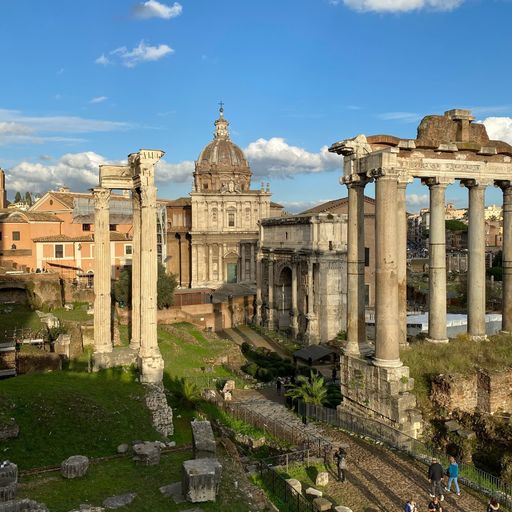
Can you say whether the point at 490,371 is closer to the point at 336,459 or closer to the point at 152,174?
the point at 336,459

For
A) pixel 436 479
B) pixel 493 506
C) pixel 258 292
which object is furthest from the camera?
pixel 258 292

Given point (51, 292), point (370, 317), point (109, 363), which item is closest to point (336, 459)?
point (109, 363)

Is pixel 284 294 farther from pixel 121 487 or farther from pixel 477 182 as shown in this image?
pixel 121 487

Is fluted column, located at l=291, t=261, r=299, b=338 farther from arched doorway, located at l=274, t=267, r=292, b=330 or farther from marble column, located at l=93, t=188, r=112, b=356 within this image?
marble column, located at l=93, t=188, r=112, b=356

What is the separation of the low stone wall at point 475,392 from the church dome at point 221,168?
44123 millimetres

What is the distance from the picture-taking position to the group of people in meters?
10.9

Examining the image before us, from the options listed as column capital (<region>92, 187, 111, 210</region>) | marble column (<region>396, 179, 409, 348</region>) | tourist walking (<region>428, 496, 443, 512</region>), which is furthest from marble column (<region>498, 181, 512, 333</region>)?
column capital (<region>92, 187, 111, 210</region>)

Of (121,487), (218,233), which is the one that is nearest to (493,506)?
(121,487)

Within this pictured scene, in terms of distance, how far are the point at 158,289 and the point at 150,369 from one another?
2014cm

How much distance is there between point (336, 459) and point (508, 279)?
10482mm

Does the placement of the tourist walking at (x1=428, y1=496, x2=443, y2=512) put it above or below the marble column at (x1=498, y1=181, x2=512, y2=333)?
below

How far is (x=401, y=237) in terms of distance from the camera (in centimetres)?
1784

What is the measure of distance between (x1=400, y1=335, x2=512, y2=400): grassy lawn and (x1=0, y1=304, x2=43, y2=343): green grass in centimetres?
1883

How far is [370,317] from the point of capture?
39.0 metres
